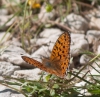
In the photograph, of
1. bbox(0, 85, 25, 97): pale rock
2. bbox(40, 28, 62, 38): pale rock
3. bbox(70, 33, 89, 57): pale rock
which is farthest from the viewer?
bbox(40, 28, 62, 38): pale rock

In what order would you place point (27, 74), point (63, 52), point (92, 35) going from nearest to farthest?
point (63, 52), point (27, 74), point (92, 35)

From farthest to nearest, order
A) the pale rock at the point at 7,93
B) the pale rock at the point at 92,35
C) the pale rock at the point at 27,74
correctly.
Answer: the pale rock at the point at 92,35, the pale rock at the point at 27,74, the pale rock at the point at 7,93

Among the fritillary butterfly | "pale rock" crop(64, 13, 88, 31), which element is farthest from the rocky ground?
the fritillary butterfly

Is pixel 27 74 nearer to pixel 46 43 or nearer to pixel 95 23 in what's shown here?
pixel 46 43

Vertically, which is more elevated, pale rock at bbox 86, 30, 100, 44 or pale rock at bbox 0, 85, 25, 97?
pale rock at bbox 86, 30, 100, 44

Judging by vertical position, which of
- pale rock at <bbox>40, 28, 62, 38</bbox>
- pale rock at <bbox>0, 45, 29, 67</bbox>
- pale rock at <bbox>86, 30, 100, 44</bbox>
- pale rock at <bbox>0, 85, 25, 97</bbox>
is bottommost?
pale rock at <bbox>0, 85, 25, 97</bbox>

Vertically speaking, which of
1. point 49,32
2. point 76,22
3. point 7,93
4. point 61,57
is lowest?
point 7,93

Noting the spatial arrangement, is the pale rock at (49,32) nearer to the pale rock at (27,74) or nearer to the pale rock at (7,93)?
the pale rock at (27,74)

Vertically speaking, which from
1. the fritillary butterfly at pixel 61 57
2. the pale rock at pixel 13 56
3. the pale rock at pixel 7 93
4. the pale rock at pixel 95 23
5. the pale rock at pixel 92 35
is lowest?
the pale rock at pixel 7 93

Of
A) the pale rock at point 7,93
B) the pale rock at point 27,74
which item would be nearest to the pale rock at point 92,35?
the pale rock at point 27,74

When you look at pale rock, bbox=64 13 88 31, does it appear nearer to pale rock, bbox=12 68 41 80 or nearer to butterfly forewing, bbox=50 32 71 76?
pale rock, bbox=12 68 41 80

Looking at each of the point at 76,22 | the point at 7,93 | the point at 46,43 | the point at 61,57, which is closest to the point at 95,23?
the point at 76,22

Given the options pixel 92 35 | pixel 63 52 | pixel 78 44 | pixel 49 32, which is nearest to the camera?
pixel 63 52
